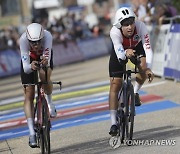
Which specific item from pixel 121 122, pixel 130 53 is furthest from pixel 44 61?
pixel 121 122

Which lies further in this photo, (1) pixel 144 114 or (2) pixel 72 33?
(2) pixel 72 33

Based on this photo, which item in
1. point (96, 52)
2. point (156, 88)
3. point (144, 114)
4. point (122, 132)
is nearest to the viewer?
point (122, 132)

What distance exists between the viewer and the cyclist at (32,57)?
660 cm

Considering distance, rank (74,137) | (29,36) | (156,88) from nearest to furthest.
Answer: (29,36) → (74,137) → (156,88)

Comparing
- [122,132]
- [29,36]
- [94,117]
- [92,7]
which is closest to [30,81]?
[29,36]

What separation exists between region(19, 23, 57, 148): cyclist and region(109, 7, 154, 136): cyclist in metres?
0.89

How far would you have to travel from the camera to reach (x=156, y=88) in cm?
1198

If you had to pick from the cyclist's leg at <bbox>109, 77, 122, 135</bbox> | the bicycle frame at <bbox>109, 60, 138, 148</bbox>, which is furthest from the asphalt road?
the cyclist's leg at <bbox>109, 77, 122, 135</bbox>

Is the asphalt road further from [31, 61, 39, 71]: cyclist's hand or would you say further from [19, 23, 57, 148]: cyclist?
[31, 61, 39, 71]: cyclist's hand

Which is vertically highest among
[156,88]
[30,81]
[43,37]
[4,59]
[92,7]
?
[43,37]

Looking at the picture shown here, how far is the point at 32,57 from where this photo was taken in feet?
22.8

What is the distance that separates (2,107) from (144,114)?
4.50 meters

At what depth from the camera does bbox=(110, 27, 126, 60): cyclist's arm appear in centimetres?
675

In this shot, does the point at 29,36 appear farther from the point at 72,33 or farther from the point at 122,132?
→ the point at 72,33
